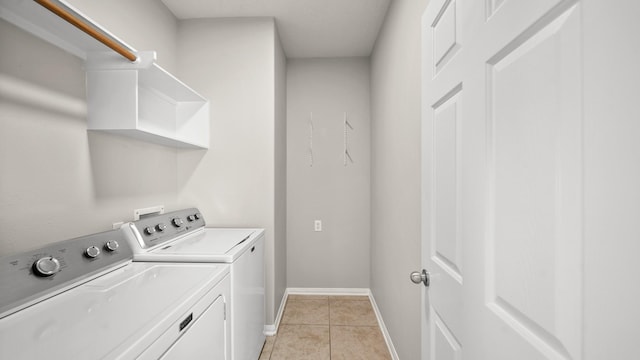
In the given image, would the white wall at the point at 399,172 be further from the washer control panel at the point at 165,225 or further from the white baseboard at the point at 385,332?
the washer control panel at the point at 165,225

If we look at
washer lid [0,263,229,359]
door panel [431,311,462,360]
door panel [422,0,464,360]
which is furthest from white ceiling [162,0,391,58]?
door panel [431,311,462,360]

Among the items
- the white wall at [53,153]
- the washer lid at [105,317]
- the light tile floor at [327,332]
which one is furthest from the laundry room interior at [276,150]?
the washer lid at [105,317]

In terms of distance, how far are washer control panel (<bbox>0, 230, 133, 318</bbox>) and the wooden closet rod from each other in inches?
32.3

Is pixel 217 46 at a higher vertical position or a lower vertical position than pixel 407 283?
higher

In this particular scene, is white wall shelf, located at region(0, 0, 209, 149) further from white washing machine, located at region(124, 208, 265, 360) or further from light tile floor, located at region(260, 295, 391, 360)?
light tile floor, located at region(260, 295, 391, 360)

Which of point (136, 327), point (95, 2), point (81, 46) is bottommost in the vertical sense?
point (136, 327)

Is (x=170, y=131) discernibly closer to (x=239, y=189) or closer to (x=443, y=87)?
(x=239, y=189)

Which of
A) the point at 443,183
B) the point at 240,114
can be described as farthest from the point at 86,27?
the point at 443,183

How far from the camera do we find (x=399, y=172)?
1789 mm

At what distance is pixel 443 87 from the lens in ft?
2.96

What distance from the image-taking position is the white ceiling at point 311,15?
2105 mm

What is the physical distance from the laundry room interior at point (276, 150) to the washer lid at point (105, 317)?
393 mm

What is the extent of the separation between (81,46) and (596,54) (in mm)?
1728

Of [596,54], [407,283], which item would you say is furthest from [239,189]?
[596,54]
